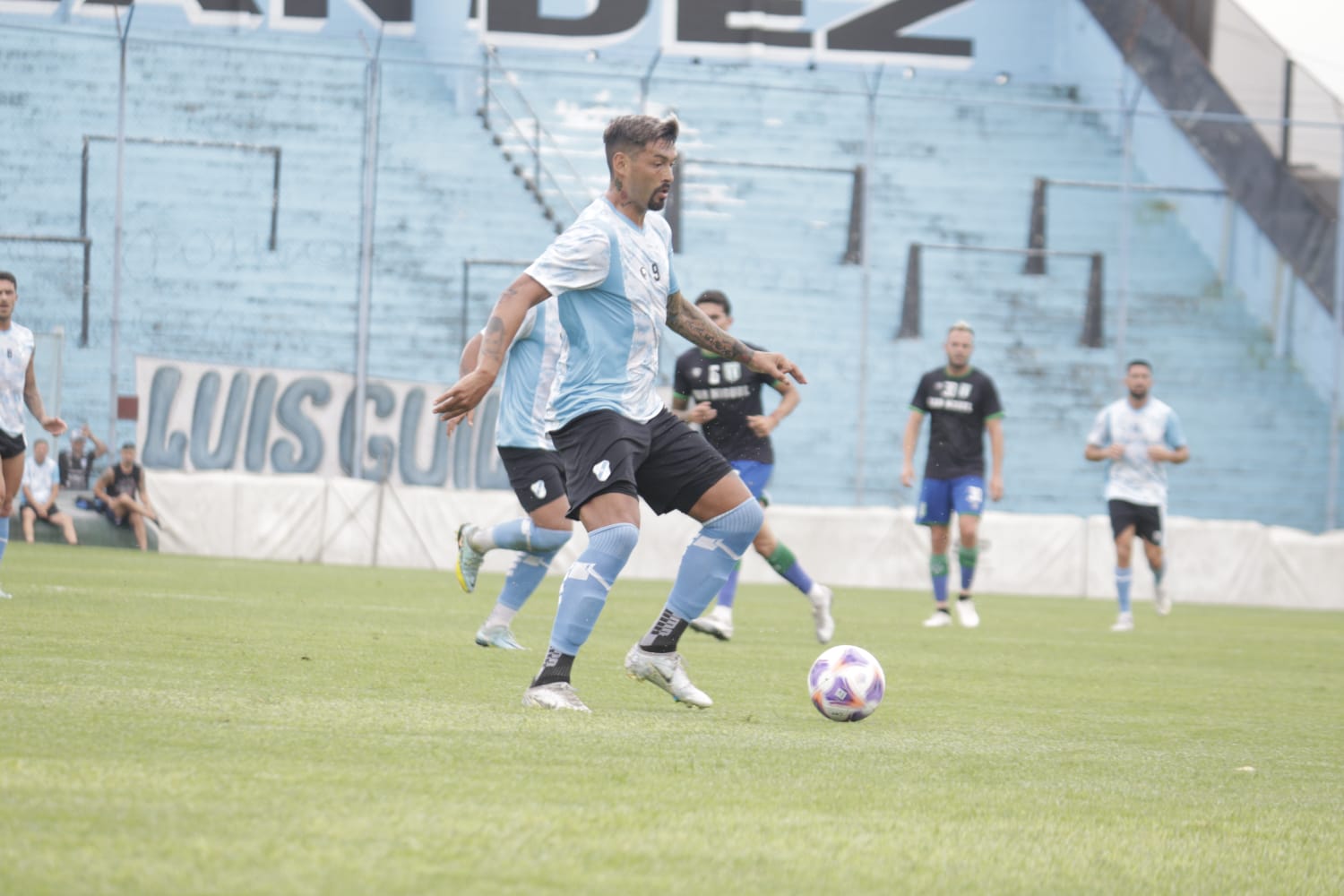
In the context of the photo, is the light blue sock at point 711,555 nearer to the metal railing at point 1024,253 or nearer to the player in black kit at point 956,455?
the player in black kit at point 956,455

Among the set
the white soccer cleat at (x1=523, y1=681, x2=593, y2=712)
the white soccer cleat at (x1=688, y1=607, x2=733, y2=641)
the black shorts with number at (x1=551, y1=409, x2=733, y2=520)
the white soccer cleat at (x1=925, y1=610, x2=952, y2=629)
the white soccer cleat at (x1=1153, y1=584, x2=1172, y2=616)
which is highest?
the black shorts with number at (x1=551, y1=409, x2=733, y2=520)

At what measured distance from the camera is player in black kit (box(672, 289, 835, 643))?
36.1 ft

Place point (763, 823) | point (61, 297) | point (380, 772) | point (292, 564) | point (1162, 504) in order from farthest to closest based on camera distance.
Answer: point (61, 297)
point (292, 564)
point (1162, 504)
point (380, 772)
point (763, 823)

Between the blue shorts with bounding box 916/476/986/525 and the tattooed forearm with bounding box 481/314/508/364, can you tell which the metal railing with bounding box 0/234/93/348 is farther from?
the tattooed forearm with bounding box 481/314/508/364

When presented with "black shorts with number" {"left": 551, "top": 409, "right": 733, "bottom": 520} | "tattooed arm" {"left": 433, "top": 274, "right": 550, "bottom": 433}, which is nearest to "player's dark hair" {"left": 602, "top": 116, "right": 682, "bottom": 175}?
"tattooed arm" {"left": 433, "top": 274, "right": 550, "bottom": 433}

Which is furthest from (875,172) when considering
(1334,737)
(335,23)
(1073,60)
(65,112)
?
(1334,737)

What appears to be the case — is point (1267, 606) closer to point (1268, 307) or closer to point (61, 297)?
point (1268, 307)

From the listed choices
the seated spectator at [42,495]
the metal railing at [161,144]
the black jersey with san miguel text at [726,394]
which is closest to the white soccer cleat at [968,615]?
the black jersey with san miguel text at [726,394]

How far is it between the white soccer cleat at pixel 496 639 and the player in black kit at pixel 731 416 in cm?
219

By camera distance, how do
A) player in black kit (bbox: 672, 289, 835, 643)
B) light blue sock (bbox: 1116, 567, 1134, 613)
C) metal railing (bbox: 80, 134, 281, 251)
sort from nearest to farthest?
player in black kit (bbox: 672, 289, 835, 643)
light blue sock (bbox: 1116, 567, 1134, 613)
metal railing (bbox: 80, 134, 281, 251)

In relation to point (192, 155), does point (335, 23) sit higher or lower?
higher

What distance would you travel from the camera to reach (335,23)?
31234 mm

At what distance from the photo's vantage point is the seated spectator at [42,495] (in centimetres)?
1998

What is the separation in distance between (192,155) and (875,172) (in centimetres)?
1099
